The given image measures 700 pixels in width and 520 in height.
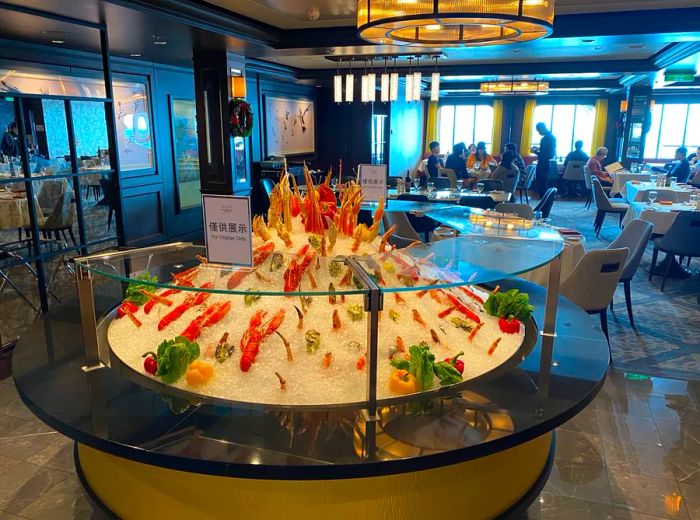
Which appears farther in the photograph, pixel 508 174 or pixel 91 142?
pixel 508 174

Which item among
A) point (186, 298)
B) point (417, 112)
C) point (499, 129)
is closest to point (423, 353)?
point (186, 298)

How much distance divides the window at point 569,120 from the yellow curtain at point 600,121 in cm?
24

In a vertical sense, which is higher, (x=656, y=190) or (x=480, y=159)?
(x=480, y=159)

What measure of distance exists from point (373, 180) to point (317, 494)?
2.40m

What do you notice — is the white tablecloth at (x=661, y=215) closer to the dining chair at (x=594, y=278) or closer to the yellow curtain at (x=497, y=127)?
the dining chair at (x=594, y=278)

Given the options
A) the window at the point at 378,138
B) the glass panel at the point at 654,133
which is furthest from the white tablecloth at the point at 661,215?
the glass panel at the point at 654,133

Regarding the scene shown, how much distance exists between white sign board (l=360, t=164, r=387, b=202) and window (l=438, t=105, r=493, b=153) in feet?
45.9

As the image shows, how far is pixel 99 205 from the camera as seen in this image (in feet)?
15.4

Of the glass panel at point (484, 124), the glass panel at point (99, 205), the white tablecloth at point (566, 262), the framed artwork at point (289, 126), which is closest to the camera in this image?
the white tablecloth at point (566, 262)

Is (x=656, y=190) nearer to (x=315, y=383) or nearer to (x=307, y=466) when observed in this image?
(x=315, y=383)

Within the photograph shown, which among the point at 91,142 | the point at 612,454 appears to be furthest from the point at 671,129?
the point at 91,142

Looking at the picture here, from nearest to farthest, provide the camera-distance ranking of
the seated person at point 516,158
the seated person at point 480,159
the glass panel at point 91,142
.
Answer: the glass panel at point 91,142 < the seated person at point 516,158 < the seated person at point 480,159

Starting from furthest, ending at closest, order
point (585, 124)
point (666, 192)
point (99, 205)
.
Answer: point (585, 124) → point (666, 192) → point (99, 205)

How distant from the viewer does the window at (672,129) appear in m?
15.6
